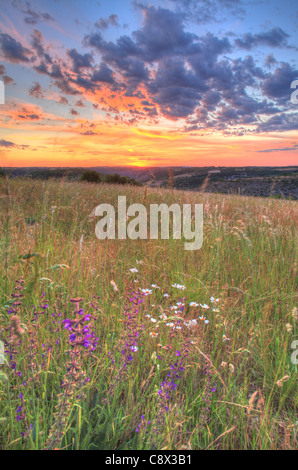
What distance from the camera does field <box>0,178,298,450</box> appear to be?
48.2 inches

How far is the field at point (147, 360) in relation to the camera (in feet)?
4.01

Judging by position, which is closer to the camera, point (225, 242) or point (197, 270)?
point (197, 270)

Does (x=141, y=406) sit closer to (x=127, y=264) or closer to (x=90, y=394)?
(x=90, y=394)

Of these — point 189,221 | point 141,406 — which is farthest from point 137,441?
point 189,221

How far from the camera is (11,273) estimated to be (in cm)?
255

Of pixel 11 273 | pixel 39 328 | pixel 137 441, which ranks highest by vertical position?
pixel 11 273

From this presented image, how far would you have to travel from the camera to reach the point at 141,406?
1.40 meters

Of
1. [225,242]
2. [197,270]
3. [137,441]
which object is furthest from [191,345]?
[225,242]

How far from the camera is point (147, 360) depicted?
1.77m

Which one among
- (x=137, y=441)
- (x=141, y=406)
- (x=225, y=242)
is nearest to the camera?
(x=137, y=441)
